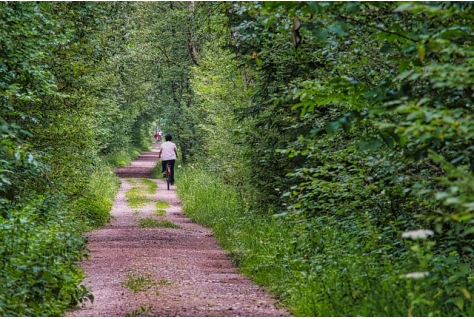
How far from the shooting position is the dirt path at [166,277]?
800cm

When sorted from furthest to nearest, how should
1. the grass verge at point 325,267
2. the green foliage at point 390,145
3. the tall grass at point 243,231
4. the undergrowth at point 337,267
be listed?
1. the tall grass at point 243,231
2. the grass verge at point 325,267
3. the undergrowth at point 337,267
4. the green foliage at point 390,145

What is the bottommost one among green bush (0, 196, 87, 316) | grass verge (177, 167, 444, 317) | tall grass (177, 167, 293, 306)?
tall grass (177, 167, 293, 306)

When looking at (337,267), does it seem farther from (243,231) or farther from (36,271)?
(243,231)

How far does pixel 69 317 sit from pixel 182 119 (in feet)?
103

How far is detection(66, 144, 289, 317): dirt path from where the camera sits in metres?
8.00

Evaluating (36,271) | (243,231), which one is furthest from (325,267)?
(243,231)

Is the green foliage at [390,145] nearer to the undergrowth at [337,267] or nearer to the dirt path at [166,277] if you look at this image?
the undergrowth at [337,267]

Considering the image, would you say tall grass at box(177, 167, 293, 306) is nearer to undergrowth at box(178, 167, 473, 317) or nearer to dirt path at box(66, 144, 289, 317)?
undergrowth at box(178, 167, 473, 317)

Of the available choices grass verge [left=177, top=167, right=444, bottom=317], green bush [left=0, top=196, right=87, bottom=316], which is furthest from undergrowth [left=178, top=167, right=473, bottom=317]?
green bush [left=0, top=196, right=87, bottom=316]

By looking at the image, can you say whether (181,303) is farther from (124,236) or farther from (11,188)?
(124,236)

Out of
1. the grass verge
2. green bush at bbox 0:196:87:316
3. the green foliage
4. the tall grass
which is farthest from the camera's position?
the tall grass

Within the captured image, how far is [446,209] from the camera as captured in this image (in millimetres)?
8578

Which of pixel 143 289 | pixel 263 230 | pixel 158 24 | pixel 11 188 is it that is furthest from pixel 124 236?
pixel 158 24

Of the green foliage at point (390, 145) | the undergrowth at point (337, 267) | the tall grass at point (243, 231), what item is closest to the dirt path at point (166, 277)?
the tall grass at point (243, 231)
